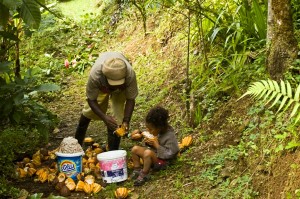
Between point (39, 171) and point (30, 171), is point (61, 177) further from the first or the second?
point (30, 171)

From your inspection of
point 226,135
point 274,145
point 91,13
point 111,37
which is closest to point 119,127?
point 226,135

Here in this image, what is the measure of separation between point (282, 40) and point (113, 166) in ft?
6.75

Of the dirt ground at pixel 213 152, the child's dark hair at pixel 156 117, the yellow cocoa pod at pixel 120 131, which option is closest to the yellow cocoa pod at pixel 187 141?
the dirt ground at pixel 213 152

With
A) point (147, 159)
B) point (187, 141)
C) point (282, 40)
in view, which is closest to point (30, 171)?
point (147, 159)

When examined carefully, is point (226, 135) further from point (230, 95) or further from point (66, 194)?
point (66, 194)

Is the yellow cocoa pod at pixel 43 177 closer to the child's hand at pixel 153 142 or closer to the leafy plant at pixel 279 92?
the child's hand at pixel 153 142

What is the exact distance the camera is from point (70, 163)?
4473mm

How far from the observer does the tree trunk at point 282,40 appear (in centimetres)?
412

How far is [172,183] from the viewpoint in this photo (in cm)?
425

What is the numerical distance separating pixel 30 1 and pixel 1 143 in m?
1.66

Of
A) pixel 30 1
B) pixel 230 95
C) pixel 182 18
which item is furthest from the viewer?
pixel 182 18

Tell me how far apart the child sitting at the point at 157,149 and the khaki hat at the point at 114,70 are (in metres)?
0.47

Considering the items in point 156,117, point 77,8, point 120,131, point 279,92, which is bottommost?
point 120,131

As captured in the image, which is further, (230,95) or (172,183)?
(230,95)
